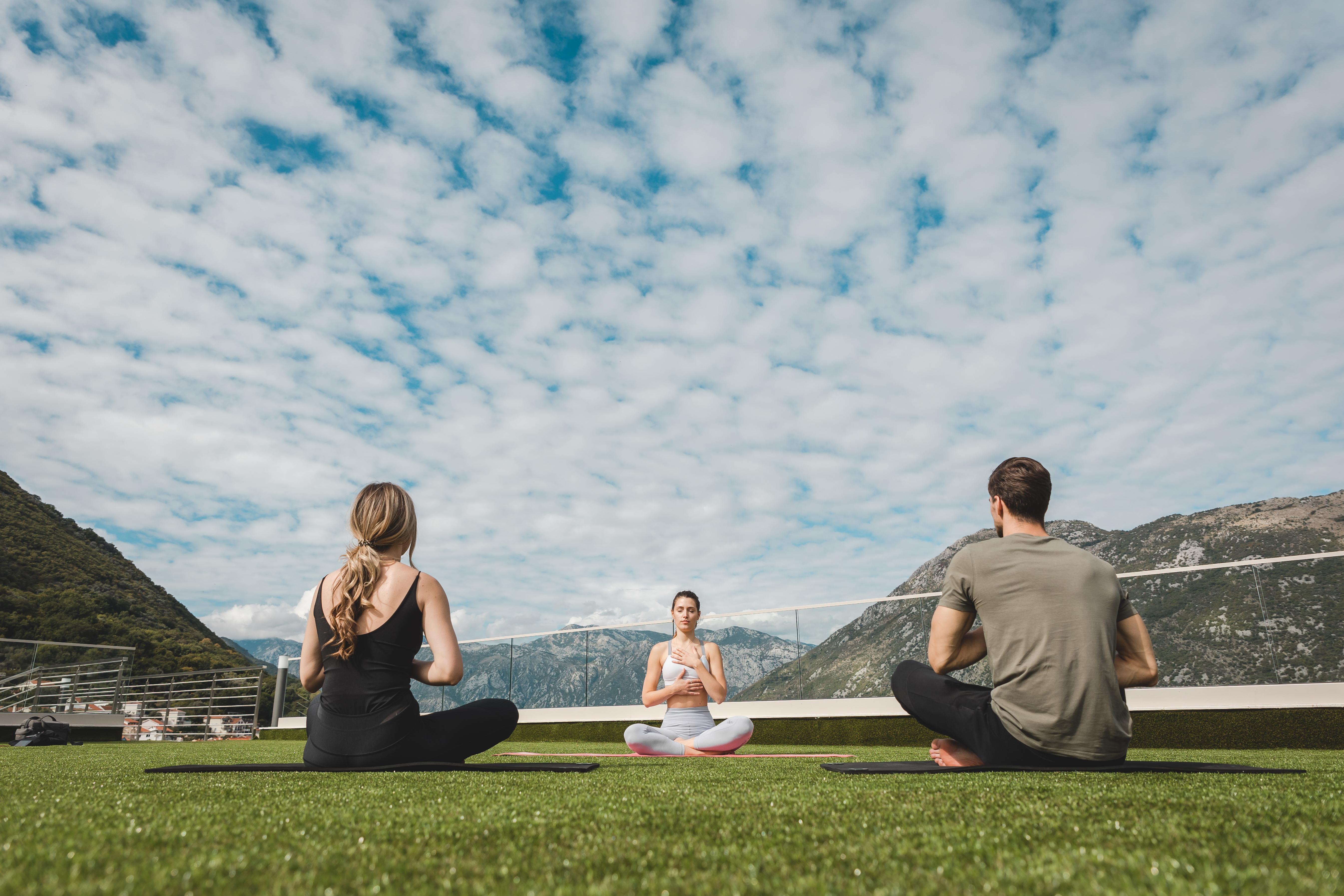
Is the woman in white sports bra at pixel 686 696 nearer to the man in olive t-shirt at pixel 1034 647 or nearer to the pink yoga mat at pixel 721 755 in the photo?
the pink yoga mat at pixel 721 755

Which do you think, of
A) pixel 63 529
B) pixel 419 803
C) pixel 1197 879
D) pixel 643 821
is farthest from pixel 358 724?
pixel 63 529

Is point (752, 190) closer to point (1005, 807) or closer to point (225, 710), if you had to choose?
point (1005, 807)

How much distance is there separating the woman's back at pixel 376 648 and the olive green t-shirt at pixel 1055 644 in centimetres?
220

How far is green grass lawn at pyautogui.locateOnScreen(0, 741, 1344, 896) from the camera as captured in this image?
902 millimetres

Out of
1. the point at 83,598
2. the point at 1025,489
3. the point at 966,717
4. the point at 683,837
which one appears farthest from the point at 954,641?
the point at 83,598

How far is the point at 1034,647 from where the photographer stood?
234 centimetres

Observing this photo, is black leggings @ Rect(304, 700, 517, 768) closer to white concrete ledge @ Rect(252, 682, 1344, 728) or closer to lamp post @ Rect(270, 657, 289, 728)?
white concrete ledge @ Rect(252, 682, 1344, 728)

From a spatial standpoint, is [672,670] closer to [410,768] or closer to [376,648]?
[410,768]

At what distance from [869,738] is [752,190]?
1114 cm

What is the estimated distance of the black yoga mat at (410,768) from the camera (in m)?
2.67

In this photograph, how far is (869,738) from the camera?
805cm

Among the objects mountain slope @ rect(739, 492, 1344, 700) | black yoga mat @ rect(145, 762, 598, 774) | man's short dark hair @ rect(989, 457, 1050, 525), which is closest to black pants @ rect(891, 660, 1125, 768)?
man's short dark hair @ rect(989, 457, 1050, 525)

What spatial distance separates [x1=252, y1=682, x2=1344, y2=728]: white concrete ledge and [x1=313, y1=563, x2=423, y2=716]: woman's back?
12.7 ft

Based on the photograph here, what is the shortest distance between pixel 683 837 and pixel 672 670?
4634 mm
